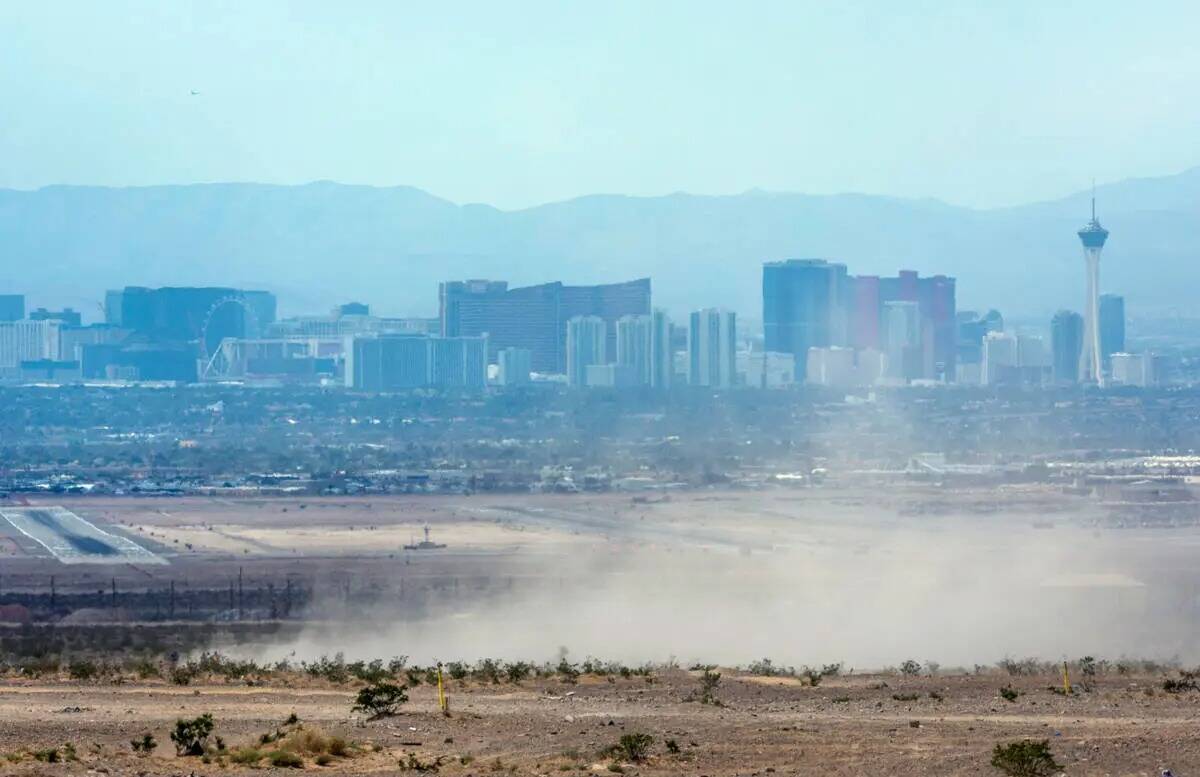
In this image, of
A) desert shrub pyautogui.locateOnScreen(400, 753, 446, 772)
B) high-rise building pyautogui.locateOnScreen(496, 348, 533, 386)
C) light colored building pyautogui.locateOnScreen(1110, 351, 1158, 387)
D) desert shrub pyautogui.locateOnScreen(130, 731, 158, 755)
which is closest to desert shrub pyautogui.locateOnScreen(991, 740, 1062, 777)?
desert shrub pyautogui.locateOnScreen(400, 753, 446, 772)

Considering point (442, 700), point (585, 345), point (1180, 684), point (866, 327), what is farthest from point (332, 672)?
point (866, 327)

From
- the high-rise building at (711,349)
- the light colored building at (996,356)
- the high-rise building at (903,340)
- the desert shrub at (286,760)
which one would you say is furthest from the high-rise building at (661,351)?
the desert shrub at (286,760)

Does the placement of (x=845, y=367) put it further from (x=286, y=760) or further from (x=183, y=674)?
(x=286, y=760)

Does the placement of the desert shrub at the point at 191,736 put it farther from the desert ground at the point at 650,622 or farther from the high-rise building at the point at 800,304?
the high-rise building at the point at 800,304

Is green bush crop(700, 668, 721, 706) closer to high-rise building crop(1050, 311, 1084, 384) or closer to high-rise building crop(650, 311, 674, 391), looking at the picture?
high-rise building crop(1050, 311, 1084, 384)

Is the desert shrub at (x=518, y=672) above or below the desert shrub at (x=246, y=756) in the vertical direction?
below
